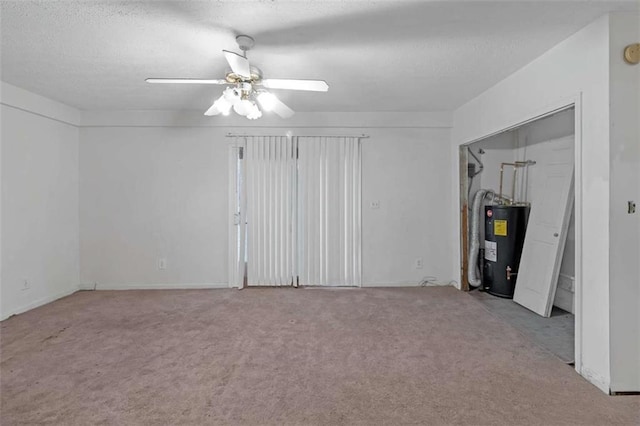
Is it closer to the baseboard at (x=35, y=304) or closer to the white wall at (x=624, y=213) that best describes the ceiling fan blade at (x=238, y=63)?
the white wall at (x=624, y=213)

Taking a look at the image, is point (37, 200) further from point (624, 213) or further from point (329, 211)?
point (624, 213)

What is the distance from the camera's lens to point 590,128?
1.97 m

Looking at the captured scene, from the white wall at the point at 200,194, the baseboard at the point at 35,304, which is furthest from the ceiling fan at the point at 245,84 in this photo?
the baseboard at the point at 35,304

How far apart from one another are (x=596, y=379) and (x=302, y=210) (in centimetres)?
321

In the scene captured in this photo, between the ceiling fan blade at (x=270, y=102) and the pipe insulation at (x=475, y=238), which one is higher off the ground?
the ceiling fan blade at (x=270, y=102)

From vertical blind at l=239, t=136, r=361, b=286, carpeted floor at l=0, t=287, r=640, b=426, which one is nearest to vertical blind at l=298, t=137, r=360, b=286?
vertical blind at l=239, t=136, r=361, b=286

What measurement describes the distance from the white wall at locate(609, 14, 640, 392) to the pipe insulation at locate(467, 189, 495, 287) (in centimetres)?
207

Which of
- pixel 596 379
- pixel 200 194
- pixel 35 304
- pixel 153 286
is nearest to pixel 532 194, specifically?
pixel 596 379

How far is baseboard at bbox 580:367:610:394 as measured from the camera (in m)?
1.90

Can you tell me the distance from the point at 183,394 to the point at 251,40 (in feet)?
7.94

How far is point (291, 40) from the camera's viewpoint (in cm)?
217

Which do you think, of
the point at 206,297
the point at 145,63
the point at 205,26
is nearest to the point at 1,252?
the point at 206,297

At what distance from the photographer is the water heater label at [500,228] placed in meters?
3.71

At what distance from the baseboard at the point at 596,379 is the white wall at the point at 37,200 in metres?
5.21
